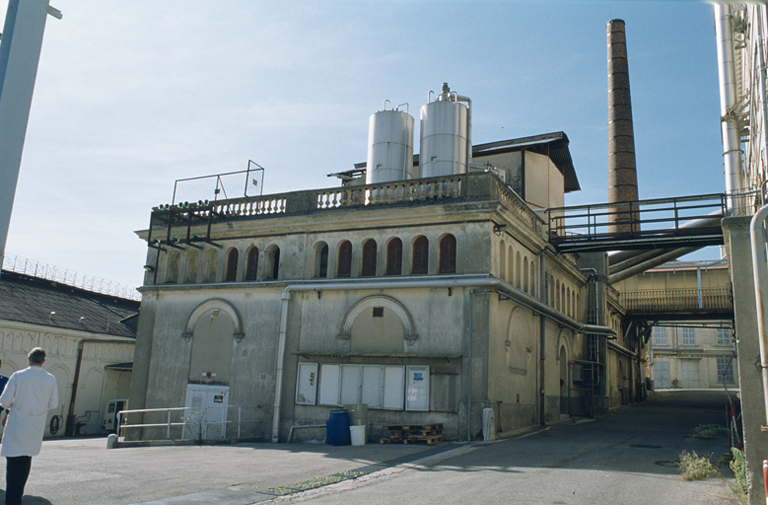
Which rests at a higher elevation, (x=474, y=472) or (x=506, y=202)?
(x=506, y=202)

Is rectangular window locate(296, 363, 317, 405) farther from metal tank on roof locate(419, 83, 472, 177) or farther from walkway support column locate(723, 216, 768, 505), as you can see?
walkway support column locate(723, 216, 768, 505)

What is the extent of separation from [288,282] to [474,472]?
35.4ft

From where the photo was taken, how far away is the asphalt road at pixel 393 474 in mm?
8867

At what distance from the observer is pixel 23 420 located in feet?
24.5

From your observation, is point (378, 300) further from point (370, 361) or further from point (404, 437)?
point (404, 437)

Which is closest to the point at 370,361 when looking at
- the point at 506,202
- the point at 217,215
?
the point at 506,202

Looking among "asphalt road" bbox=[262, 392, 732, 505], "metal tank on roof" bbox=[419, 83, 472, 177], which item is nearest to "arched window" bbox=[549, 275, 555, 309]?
"metal tank on roof" bbox=[419, 83, 472, 177]

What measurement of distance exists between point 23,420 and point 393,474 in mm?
6366

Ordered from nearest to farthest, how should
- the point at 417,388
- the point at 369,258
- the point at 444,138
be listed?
the point at 417,388 < the point at 369,258 < the point at 444,138

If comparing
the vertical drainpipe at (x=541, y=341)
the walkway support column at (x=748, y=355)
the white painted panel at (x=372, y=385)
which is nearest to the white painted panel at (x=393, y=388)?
the white painted panel at (x=372, y=385)

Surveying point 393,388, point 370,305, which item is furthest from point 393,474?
point 370,305

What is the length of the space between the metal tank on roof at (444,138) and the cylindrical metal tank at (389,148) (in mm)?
874

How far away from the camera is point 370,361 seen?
18484mm

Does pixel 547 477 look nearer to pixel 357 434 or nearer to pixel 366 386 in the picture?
pixel 357 434
